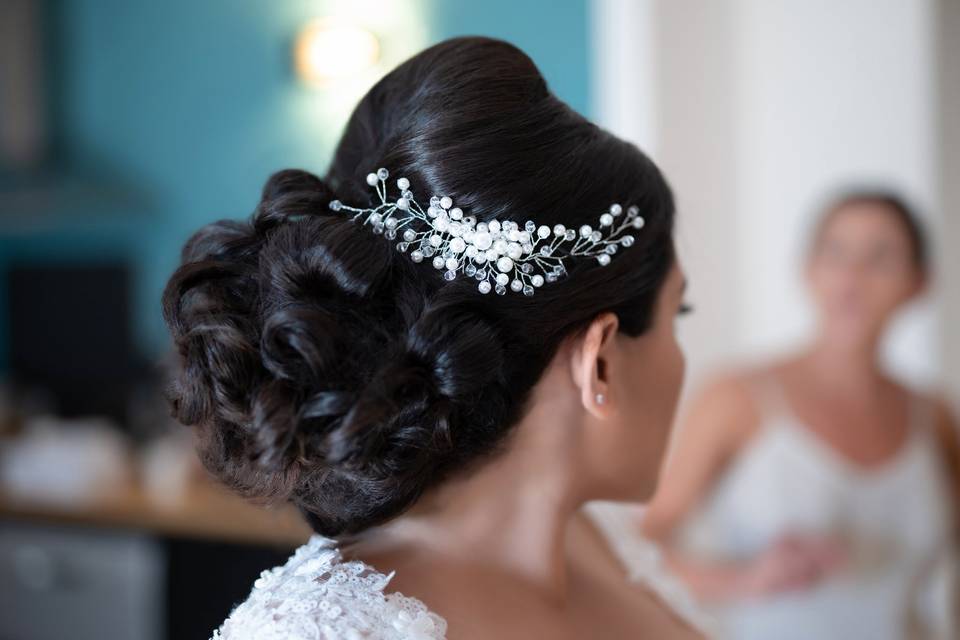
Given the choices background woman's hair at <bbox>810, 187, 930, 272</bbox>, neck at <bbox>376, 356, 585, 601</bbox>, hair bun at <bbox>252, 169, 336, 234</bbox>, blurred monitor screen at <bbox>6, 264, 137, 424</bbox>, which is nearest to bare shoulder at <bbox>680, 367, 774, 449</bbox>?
background woman's hair at <bbox>810, 187, 930, 272</bbox>

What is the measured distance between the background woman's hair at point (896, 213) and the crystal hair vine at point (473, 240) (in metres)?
1.16

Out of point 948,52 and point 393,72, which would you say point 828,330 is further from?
point 393,72

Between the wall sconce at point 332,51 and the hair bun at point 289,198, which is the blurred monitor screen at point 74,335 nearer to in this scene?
the wall sconce at point 332,51

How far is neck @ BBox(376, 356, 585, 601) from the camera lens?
80 cm

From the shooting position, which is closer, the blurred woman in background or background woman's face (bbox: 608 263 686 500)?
background woman's face (bbox: 608 263 686 500)

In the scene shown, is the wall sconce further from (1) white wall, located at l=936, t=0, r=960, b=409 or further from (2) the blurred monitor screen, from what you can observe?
(1) white wall, located at l=936, t=0, r=960, b=409

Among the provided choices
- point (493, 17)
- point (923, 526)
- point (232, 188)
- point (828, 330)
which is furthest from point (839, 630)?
point (232, 188)

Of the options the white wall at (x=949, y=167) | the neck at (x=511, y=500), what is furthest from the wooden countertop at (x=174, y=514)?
the white wall at (x=949, y=167)

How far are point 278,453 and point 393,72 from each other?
1.25ft

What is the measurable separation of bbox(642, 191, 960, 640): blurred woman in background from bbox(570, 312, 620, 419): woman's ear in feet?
2.90

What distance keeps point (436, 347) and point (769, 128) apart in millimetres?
1892

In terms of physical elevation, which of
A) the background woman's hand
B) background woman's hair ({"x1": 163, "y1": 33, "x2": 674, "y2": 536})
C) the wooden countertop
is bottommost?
the wooden countertop

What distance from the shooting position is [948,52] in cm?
219

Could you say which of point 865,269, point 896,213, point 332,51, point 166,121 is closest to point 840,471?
point 865,269
